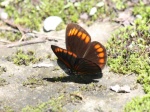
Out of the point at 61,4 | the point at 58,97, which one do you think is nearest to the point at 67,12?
the point at 61,4

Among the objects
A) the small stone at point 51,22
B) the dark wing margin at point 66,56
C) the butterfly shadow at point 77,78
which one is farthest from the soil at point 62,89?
the small stone at point 51,22

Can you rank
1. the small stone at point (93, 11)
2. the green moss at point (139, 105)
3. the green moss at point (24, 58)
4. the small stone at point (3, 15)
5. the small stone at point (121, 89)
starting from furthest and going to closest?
the small stone at point (3, 15), the small stone at point (93, 11), the green moss at point (24, 58), the small stone at point (121, 89), the green moss at point (139, 105)

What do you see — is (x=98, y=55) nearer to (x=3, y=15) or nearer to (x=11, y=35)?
(x=11, y=35)

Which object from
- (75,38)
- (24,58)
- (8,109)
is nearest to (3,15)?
(24,58)

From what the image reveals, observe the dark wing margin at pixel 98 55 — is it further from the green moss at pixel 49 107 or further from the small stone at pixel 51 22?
the small stone at pixel 51 22

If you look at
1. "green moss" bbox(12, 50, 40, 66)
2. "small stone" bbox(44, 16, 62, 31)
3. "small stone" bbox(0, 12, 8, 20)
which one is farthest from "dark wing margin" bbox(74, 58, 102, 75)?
"small stone" bbox(0, 12, 8, 20)
